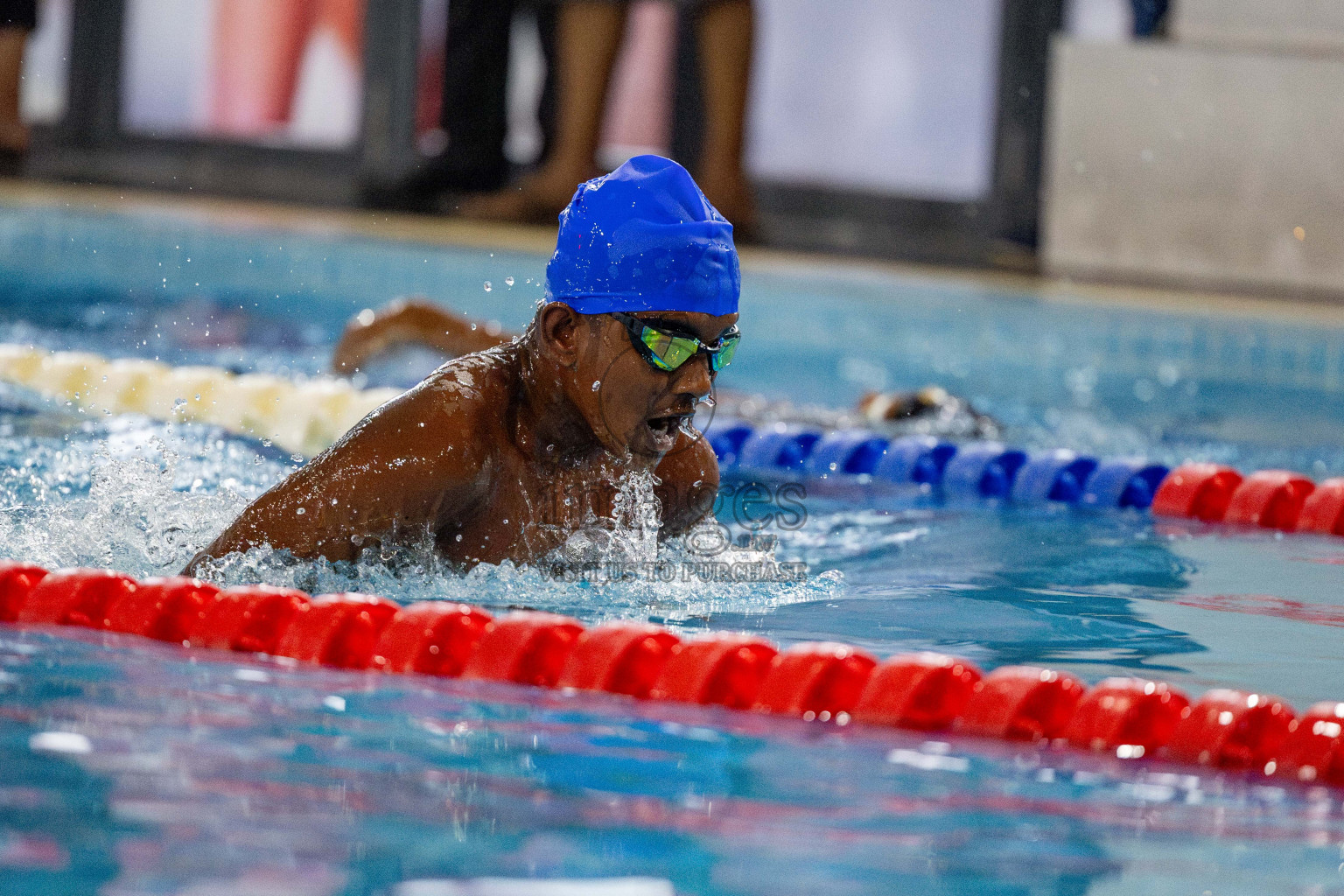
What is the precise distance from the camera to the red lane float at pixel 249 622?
8.71 ft

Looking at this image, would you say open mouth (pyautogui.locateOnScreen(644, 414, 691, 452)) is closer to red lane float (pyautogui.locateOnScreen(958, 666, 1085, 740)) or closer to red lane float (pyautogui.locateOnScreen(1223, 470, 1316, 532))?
red lane float (pyautogui.locateOnScreen(958, 666, 1085, 740))

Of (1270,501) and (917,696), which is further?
(1270,501)

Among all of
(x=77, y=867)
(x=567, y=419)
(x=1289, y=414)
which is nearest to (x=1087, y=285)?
(x=1289, y=414)

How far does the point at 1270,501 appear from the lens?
14.6 ft

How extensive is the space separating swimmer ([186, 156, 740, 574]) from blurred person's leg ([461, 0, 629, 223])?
7.33 meters

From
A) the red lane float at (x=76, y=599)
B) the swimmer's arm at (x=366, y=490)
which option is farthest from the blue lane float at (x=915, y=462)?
the red lane float at (x=76, y=599)

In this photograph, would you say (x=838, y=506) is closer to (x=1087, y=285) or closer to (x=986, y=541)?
(x=986, y=541)

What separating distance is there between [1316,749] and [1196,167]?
7359mm

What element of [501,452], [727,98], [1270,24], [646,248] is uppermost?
[1270,24]

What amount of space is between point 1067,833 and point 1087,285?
7040 millimetres

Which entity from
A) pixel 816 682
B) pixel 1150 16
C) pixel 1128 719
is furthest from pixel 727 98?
pixel 1128 719

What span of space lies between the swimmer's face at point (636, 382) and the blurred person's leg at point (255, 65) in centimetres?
930

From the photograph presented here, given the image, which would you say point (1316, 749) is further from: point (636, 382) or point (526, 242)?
point (526, 242)

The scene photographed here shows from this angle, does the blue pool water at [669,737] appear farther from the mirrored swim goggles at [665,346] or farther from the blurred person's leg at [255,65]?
the blurred person's leg at [255,65]
